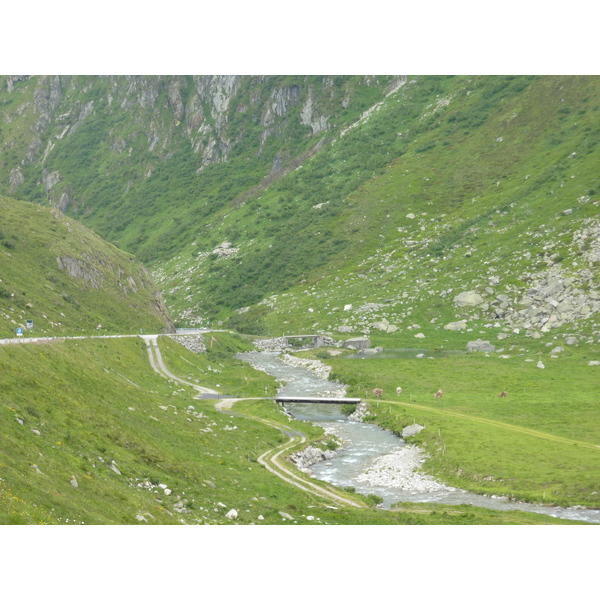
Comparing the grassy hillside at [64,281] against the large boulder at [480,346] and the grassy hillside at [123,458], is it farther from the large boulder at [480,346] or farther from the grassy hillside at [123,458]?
the large boulder at [480,346]

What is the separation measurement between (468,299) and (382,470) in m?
118

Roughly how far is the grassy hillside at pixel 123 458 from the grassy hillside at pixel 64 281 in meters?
22.3

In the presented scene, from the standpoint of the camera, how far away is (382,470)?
74000mm

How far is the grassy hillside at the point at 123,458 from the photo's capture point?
39.7 meters

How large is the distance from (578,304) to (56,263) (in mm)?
118360

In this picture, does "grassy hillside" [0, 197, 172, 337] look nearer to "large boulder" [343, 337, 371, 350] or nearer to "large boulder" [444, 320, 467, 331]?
"large boulder" [343, 337, 371, 350]

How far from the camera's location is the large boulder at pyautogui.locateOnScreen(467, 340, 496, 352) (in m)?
154

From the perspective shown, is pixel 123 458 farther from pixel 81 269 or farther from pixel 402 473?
pixel 81 269

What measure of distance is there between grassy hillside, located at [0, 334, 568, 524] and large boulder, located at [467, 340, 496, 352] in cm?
7755

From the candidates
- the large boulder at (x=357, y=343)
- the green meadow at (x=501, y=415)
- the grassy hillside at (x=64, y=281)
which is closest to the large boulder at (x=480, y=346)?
the green meadow at (x=501, y=415)

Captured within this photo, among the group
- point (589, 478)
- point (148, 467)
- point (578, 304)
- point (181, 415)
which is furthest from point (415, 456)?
point (578, 304)

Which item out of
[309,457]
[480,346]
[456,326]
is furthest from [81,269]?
[456,326]

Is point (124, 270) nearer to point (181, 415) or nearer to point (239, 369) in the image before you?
point (239, 369)

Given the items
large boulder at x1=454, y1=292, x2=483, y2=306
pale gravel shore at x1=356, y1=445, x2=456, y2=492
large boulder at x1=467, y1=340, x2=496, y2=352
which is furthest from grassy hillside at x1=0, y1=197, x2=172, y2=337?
large boulder at x1=454, y1=292, x2=483, y2=306
